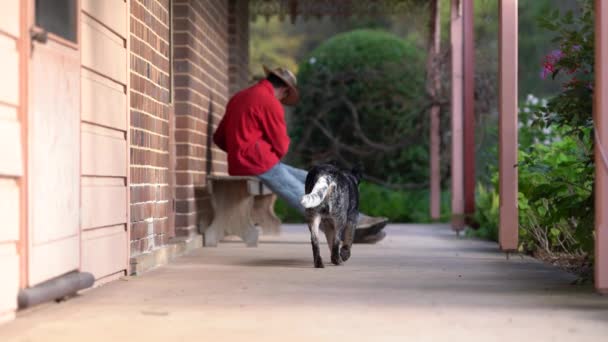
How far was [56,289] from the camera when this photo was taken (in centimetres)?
500

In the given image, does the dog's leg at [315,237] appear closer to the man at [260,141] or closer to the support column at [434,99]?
the man at [260,141]

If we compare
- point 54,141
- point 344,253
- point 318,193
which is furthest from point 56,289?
point 344,253

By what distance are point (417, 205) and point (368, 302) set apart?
1084cm

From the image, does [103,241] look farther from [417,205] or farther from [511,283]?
[417,205]

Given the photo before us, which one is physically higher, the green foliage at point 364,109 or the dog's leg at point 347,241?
the green foliage at point 364,109

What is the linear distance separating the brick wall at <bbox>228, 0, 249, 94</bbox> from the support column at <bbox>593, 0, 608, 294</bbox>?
742 centimetres

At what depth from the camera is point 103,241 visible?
6.07 metres

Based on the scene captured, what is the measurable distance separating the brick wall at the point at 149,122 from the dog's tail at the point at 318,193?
44.2 inches

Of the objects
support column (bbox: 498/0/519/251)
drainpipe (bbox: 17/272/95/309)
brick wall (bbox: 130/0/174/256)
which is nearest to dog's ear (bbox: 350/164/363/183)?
support column (bbox: 498/0/519/251)

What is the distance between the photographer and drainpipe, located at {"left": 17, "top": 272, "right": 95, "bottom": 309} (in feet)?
15.2

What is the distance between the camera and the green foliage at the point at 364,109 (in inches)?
618

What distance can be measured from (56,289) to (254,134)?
485 centimetres

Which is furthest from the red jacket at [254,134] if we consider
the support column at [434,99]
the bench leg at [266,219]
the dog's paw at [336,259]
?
the support column at [434,99]

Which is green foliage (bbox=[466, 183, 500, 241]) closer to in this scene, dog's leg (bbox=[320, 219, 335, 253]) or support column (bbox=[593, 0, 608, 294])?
dog's leg (bbox=[320, 219, 335, 253])
